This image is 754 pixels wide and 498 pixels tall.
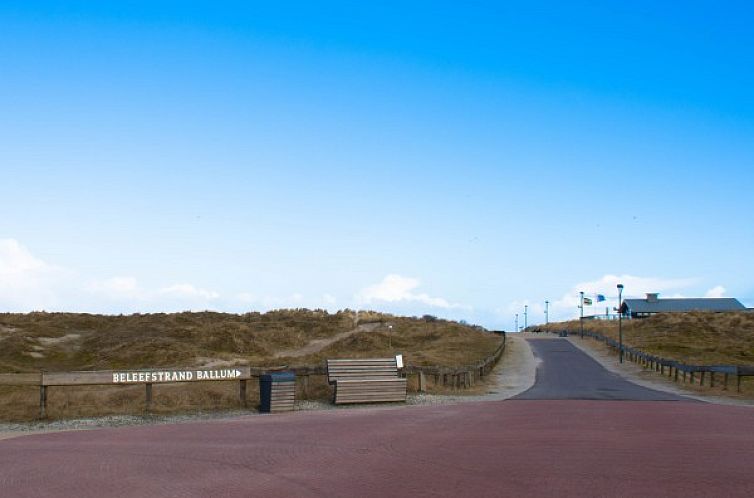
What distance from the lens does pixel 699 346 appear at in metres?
65.9

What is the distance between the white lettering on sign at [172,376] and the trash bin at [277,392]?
1052 mm

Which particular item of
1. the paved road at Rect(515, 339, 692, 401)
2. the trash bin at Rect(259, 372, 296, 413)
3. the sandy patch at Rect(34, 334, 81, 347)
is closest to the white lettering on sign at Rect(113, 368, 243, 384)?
the trash bin at Rect(259, 372, 296, 413)

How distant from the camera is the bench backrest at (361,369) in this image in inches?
853

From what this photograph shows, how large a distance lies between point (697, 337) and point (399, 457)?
230 ft

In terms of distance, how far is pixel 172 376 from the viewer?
20.0 m

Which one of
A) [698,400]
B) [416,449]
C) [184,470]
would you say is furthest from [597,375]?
[184,470]

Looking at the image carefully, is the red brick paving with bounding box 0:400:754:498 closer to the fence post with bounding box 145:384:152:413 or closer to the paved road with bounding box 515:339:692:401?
the fence post with bounding box 145:384:152:413

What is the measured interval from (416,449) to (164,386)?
16.4 metres

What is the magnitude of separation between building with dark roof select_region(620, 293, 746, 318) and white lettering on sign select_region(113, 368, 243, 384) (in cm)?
11971

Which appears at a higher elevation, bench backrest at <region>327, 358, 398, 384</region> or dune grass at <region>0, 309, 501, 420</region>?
bench backrest at <region>327, 358, 398, 384</region>

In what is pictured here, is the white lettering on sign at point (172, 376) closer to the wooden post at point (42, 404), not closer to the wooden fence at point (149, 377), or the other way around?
the wooden fence at point (149, 377)

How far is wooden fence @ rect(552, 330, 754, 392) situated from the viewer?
97.5 feet

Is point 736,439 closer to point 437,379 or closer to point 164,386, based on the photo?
point 437,379

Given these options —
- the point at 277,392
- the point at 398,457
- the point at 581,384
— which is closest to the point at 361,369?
the point at 277,392
